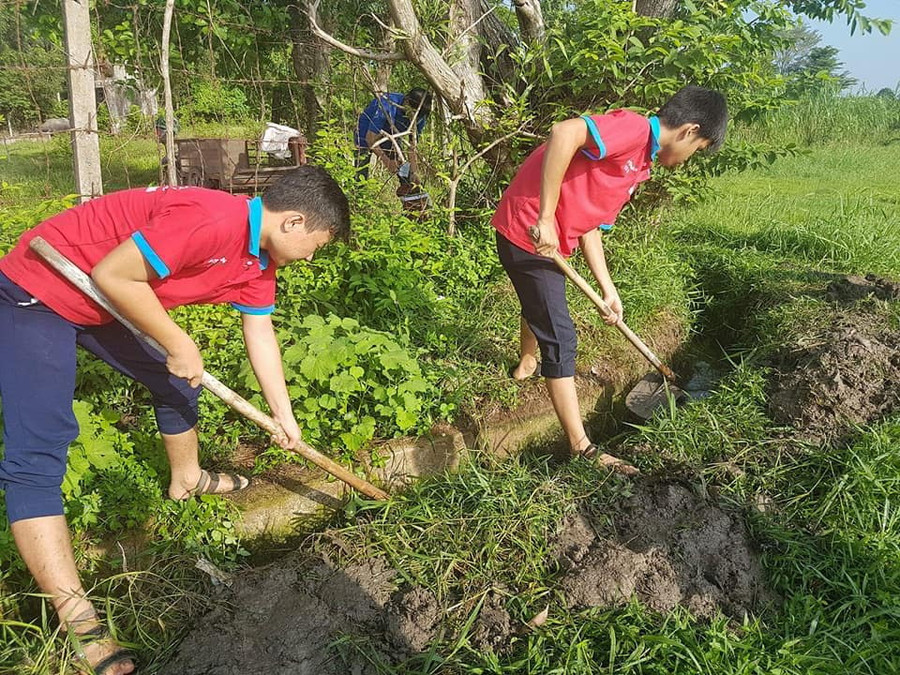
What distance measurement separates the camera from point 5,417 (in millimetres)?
1834

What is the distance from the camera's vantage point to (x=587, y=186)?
2752 millimetres

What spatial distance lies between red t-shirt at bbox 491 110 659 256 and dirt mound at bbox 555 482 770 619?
1293mm

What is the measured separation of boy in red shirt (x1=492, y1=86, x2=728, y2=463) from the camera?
2480 millimetres

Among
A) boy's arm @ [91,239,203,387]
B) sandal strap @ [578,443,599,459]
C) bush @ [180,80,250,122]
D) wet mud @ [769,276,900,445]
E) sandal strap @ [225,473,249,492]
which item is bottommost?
sandal strap @ [225,473,249,492]

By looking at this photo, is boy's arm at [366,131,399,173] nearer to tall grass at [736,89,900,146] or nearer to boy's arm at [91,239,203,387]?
boy's arm at [91,239,203,387]

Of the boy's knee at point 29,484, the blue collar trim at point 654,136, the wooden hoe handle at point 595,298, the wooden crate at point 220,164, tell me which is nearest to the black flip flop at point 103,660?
the boy's knee at point 29,484

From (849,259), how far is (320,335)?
441cm

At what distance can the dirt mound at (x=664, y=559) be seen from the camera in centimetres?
211

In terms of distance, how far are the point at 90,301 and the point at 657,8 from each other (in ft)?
15.9

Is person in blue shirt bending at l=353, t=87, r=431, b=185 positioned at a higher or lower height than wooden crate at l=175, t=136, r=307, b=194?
higher

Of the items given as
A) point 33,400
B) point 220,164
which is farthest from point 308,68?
point 33,400

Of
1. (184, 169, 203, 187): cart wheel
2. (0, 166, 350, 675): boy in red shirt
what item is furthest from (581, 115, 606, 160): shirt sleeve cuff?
(184, 169, 203, 187): cart wheel

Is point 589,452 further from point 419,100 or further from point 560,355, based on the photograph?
point 419,100

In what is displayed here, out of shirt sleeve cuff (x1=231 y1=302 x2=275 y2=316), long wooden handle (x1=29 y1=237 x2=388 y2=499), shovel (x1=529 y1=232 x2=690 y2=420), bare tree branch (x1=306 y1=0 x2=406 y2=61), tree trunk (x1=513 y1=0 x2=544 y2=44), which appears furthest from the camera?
tree trunk (x1=513 y1=0 x2=544 y2=44)
